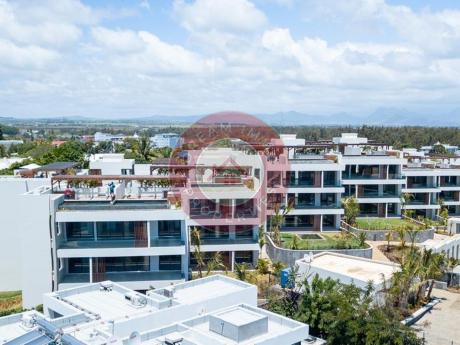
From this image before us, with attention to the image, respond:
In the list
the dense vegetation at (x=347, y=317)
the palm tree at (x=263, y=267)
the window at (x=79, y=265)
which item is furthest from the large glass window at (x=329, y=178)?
the window at (x=79, y=265)

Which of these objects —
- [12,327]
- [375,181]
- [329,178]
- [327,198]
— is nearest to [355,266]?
[327,198]

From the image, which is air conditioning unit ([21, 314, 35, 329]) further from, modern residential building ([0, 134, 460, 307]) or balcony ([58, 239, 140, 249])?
→ balcony ([58, 239, 140, 249])

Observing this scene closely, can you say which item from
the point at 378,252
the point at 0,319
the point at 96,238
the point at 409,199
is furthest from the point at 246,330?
the point at 409,199

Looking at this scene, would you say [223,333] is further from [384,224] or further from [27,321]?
[384,224]

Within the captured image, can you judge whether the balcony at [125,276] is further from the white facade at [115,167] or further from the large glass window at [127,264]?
the white facade at [115,167]

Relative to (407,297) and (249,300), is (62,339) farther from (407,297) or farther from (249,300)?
(407,297)
